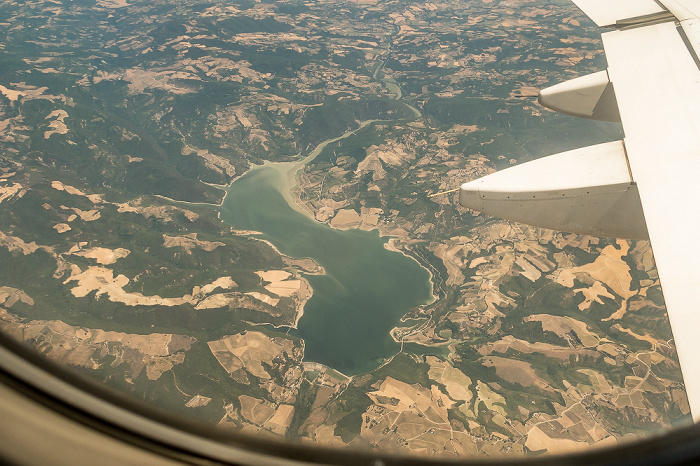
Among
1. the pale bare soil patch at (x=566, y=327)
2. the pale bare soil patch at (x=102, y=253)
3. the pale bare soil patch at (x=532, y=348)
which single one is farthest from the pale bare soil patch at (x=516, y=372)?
the pale bare soil patch at (x=102, y=253)

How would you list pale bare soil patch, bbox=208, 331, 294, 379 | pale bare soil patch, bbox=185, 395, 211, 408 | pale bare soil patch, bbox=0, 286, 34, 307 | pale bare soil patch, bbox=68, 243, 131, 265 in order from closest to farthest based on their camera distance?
1. pale bare soil patch, bbox=185, 395, 211, 408
2. pale bare soil patch, bbox=208, 331, 294, 379
3. pale bare soil patch, bbox=0, 286, 34, 307
4. pale bare soil patch, bbox=68, 243, 131, 265

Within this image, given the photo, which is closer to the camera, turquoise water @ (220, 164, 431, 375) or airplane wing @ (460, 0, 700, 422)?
airplane wing @ (460, 0, 700, 422)

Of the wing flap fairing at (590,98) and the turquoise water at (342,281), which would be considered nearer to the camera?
the wing flap fairing at (590,98)

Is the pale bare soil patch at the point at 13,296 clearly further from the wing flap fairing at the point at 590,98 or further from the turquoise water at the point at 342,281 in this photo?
the wing flap fairing at the point at 590,98

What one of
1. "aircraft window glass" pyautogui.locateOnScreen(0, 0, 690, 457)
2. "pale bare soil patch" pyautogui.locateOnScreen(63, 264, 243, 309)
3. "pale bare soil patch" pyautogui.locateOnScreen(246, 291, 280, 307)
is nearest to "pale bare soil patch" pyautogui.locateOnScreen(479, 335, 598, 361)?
"aircraft window glass" pyautogui.locateOnScreen(0, 0, 690, 457)

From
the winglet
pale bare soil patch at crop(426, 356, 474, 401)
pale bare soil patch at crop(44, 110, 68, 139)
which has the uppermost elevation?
the winglet

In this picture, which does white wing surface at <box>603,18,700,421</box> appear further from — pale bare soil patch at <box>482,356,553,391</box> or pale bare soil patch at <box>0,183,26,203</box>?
pale bare soil patch at <box>0,183,26,203</box>
